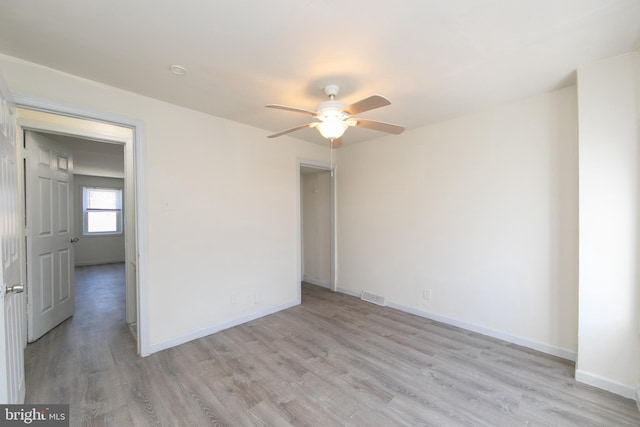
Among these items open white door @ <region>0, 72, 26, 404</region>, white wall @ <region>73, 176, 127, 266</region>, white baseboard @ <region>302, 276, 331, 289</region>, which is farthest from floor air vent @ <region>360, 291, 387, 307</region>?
white wall @ <region>73, 176, 127, 266</region>

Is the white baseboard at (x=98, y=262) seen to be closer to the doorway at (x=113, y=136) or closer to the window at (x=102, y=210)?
the window at (x=102, y=210)

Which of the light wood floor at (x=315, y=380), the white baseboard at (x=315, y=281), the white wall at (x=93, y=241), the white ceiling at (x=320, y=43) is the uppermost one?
the white ceiling at (x=320, y=43)

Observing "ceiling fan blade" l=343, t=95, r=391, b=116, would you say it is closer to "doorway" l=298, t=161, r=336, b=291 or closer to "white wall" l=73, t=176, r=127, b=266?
"doorway" l=298, t=161, r=336, b=291

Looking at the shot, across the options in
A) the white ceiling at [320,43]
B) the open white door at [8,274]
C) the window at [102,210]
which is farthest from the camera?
the window at [102,210]

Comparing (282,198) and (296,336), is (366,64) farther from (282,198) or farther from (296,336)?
(296,336)

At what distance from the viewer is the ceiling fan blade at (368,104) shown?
166 centimetres

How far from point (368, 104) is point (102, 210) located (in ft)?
27.5

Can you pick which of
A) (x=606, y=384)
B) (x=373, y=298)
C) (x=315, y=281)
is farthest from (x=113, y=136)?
(x=606, y=384)

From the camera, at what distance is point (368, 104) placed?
1.77m

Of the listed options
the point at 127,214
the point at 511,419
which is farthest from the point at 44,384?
the point at 511,419

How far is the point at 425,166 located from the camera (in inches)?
133

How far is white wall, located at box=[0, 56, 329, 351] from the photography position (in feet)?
7.96

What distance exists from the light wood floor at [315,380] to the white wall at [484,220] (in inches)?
16.8

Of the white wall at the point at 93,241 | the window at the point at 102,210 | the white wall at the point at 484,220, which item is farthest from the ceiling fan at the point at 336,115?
the window at the point at 102,210
